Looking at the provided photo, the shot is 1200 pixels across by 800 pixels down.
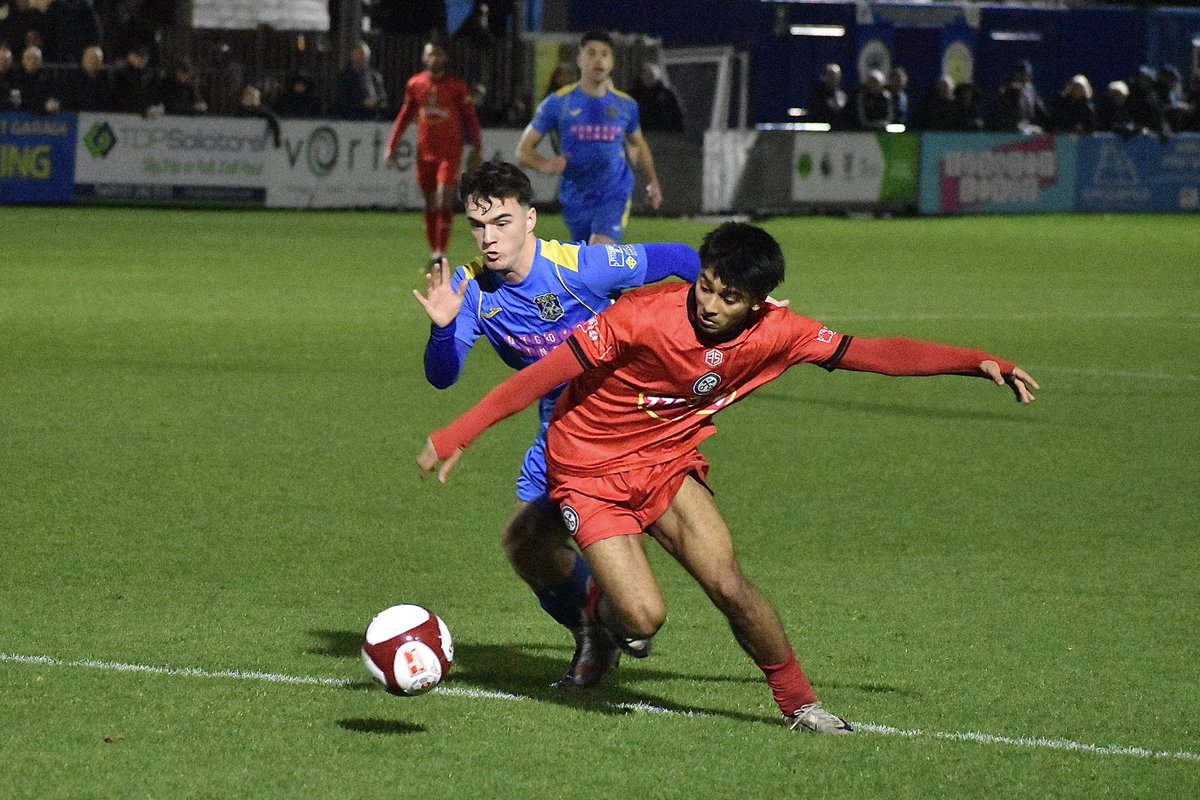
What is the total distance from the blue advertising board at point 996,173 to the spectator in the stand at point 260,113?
9.80 meters

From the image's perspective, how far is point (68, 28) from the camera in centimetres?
2791

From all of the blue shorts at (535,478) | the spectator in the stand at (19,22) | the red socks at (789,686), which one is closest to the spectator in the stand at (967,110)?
the spectator in the stand at (19,22)

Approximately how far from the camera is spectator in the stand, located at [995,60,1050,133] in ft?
103

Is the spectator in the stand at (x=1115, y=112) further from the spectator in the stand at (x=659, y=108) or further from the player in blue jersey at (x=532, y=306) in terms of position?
the player in blue jersey at (x=532, y=306)

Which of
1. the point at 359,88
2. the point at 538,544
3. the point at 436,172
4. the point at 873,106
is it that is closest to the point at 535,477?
the point at 538,544

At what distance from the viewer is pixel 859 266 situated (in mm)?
20875

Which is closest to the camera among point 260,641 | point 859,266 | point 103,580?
point 260,641

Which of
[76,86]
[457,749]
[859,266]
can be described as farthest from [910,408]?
[76,86]

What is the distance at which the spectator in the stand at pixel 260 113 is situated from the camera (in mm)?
25469

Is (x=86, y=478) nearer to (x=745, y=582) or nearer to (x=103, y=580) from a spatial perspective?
(x=103, y=580)

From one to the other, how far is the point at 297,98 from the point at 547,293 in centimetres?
2106

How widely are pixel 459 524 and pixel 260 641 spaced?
6.90ft

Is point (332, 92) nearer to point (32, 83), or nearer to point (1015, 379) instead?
point (32, 83)

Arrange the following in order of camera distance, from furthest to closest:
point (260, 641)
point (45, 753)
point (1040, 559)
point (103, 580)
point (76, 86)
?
point (76, 86) → point (1040, 559) → point (103, 580) → point (260, 641) → point (45, 753)
